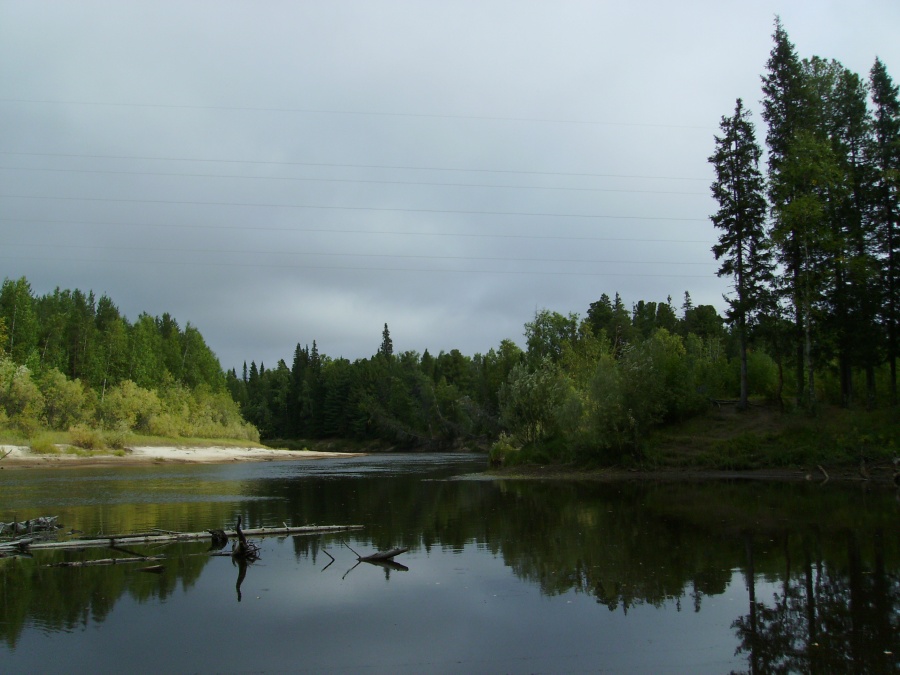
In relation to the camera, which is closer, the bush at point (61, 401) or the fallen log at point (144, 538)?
the fallen log at point (144, 538)

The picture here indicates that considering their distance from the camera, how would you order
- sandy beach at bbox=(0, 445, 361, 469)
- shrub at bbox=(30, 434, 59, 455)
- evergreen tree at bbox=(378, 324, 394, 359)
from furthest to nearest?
evergreen tree at bbox=(378, 324, 394, 359) < shrub at bbox=(30, 434, 59, 455) < sandy beach at bbox=(0, 445, 361, 469)

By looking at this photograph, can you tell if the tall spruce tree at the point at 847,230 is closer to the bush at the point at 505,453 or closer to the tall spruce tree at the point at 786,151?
the tall spruce tree at the point at 786,151

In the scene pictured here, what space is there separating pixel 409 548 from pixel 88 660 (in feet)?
35.7

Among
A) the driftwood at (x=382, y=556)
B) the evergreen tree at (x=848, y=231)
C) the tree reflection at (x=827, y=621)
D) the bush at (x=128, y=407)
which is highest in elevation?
the evergreen tree at (x=848, y=231)

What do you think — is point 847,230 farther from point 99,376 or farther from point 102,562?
point 99,376

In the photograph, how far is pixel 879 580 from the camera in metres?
14.3

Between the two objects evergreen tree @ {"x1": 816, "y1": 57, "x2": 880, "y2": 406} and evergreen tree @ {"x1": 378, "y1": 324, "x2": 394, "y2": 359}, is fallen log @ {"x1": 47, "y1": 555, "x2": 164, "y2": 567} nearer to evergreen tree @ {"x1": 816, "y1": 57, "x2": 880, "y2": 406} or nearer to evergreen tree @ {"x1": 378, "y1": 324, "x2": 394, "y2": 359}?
evergreen tree @ {"x1": 816, "y1": 57, "x2": 880, "y2": 406}

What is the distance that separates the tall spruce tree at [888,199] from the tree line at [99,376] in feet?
279

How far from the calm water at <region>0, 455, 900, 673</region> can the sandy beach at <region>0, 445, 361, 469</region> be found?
4486 cm

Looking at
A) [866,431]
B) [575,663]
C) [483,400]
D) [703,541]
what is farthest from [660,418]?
[483,400]

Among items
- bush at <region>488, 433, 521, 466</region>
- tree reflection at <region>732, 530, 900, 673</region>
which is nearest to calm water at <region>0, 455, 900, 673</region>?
tree reflection at <region>732, 530, 900, 673</region>

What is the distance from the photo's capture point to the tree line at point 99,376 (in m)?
83.2

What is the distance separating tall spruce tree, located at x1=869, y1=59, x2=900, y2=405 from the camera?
1594 inches

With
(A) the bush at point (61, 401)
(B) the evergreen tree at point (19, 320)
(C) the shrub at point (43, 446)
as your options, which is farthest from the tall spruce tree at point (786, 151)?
(B) the evergreen tree at point (19, 320)
